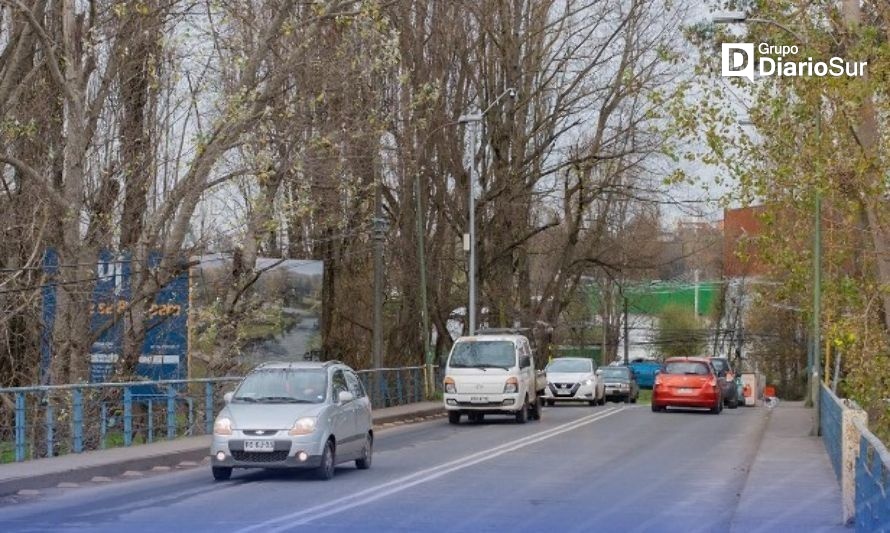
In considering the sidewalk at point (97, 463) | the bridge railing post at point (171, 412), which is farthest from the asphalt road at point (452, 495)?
the bridge railing post at point (171, 412)

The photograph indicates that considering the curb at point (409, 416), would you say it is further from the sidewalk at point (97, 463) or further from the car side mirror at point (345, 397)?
the car side mirror at point (345, 397)

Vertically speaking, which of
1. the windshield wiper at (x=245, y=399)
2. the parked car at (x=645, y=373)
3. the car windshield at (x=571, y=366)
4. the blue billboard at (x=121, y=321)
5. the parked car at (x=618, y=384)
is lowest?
the parked car at (x=645, y=373)

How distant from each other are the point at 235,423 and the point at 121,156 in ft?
36.4

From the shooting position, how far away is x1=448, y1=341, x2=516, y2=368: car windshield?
33.7 metres

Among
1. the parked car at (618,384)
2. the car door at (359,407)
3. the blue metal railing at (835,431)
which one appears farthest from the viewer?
the parked car at (618,384)

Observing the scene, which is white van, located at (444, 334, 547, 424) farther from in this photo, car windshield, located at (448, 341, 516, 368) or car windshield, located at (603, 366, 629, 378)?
car windshield, located at (603, 366, 629, 378)

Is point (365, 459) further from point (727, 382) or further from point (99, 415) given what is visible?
point (727, 382)

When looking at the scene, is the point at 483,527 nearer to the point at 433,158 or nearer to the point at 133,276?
the point at 133,276

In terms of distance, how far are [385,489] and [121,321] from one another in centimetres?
1286

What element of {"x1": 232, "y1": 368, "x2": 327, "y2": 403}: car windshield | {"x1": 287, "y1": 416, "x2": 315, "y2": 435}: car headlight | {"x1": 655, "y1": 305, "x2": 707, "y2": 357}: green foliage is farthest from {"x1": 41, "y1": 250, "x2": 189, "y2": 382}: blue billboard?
{"x1": 655, "y1": 305, "x2": 707, "y2": 357}: green foliage

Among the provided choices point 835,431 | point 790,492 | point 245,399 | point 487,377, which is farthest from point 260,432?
point 487,377

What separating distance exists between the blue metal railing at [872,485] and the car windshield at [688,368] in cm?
2822

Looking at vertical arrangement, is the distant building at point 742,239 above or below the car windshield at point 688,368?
above

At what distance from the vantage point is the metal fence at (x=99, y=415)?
2056 centimetres
